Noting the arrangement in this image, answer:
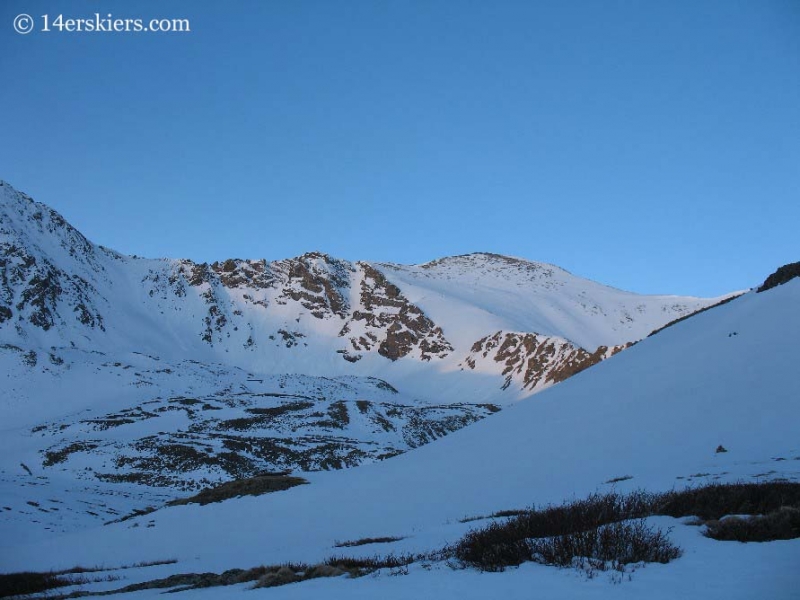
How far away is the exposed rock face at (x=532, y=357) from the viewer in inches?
5064

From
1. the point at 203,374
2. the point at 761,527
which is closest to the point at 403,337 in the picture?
the point at 203,374

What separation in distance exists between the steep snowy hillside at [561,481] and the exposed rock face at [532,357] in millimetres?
93230

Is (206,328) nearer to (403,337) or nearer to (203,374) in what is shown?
(403,337)

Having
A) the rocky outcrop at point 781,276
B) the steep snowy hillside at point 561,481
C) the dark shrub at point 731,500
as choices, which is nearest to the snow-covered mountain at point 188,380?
the steep snowy hillside at point 561,481

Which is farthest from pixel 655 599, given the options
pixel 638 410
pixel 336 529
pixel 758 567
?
pixel 638 410

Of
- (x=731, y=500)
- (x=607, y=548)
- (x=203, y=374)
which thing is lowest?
(x=731, y=500)

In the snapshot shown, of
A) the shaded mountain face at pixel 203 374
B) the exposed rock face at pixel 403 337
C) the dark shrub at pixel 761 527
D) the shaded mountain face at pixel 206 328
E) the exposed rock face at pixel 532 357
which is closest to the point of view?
the dark shrub at pixel 761 527

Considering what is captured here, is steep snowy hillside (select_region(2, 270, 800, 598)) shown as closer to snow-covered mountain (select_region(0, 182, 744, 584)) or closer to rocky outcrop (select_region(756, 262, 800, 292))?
rocky outcrop (select_region(756, 262, 800, 292))

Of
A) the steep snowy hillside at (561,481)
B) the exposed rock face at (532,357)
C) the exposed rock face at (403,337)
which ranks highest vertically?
the exposed rock face at (403,337)

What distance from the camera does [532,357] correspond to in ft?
483

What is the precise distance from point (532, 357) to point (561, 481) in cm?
12871

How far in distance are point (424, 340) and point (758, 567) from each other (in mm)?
180931

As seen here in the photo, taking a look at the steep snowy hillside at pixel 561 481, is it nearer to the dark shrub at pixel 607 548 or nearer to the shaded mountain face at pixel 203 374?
the dark shrub at pixel 607 548

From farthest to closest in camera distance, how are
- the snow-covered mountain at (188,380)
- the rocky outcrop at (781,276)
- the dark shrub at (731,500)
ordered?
the snow-covered mountain at (188,380) → the rocky outcrop at (781,276) → the dark shrub at (731,500)
